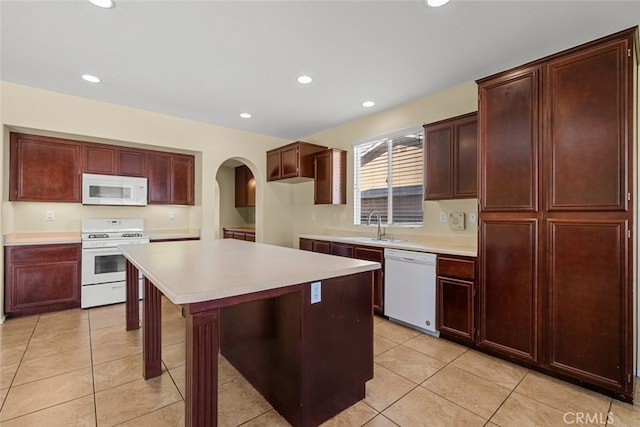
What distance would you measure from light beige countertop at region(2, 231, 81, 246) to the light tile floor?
3.76ft

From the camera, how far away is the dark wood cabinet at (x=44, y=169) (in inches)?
136

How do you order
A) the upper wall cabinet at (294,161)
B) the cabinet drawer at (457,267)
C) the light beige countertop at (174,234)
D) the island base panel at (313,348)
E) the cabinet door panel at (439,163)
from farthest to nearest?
the upper wall cabinet at (294,161), the light beige countertop at (174,234), the cabinet door panel at (439,163), the cabinet drawer at (457,267), the island base panel at (313,348)

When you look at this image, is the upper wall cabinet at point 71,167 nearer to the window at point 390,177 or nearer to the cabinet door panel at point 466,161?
the window at point 390,177

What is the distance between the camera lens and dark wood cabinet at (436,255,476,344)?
2596 mm

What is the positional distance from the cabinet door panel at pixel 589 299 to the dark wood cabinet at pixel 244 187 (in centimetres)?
528

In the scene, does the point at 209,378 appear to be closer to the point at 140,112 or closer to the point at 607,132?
the point at 607,132


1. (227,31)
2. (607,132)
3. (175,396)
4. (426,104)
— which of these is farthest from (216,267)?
(426,104)

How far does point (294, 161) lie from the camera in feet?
15.7

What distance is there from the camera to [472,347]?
264 centimetres

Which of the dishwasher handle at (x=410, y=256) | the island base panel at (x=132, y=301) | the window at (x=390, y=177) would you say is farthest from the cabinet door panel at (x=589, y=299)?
the island base panel at (x=132, y=301)

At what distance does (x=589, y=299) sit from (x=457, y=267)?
0.90 meters

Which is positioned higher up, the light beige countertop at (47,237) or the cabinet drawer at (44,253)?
the light beige countertop at (47,237)

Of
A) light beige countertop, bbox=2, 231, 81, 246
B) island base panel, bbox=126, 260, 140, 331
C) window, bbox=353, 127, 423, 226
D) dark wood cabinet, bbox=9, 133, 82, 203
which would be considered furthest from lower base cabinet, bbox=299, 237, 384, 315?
dark wood cabinet, bbox=9, 133, 82, 203

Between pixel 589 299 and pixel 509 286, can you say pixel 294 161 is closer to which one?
pixel 509 286
